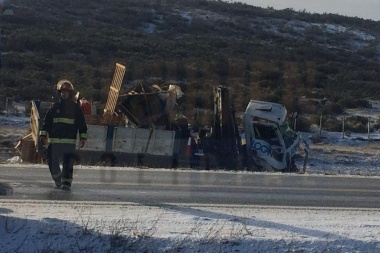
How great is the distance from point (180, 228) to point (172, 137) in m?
11.9

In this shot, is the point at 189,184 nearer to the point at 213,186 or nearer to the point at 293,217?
the point at 213,186

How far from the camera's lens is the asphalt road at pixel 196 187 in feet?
38.9

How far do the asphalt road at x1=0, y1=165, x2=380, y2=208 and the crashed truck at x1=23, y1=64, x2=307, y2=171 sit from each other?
5089 millimetres

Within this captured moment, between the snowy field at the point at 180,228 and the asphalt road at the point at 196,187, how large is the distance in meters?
0.64

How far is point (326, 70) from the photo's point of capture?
53.5 m

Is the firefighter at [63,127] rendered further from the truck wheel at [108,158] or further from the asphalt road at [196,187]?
the truck wheel at [108,158]

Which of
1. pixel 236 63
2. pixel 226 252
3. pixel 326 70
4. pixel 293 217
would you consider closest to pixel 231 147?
pixel 293 217

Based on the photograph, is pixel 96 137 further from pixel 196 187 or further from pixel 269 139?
pixel 196 187

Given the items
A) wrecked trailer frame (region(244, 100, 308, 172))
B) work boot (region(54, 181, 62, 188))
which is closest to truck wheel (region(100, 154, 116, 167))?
wrecked trailer frame (region(244, 100, 308, 172))

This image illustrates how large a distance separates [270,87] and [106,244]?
123 ft

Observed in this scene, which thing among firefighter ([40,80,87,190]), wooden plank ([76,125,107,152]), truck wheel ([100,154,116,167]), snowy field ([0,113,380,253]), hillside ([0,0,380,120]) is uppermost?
firefighter ([40,80,87,190])

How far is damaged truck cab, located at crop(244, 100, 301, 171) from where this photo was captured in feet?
70.1

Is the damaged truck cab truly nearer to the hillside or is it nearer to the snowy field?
the snowy field

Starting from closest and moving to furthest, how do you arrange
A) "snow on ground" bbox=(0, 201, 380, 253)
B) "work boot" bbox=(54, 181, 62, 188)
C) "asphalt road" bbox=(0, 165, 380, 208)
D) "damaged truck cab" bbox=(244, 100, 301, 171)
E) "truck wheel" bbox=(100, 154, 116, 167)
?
"snow on ground" bbox=(0, 201, 380, 253) < "asphalt road" bbox=(0, 165, 380, 208) < "work boot" bbox=(54, 181, 62, 188) < "truck wheel" bbox=(100, 154, 116, 167) < "damaged truck cab" bbox=(244, 100, 301, 171)
